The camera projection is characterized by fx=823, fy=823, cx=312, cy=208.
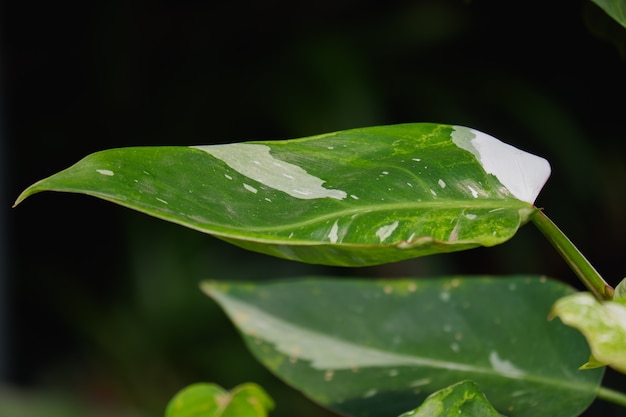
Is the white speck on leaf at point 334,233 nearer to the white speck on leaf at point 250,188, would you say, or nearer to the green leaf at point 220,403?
the white speck on leaf at point 250,188

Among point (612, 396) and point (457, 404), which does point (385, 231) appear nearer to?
point (457, 404)

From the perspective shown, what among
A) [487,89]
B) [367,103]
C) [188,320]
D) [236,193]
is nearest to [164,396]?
[188,320]

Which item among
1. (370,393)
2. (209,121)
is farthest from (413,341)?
(209,121)

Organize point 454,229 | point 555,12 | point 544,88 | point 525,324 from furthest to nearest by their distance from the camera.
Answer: point 544,88
point 555,12
point 525,324
point 454,229

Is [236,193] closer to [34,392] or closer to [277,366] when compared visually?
[277,366]

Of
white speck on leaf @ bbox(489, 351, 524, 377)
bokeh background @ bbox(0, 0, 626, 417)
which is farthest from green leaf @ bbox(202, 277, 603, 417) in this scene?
bokeh background @ bbox(0, 0, 626, 417)

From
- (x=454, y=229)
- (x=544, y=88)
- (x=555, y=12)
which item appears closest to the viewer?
(x=454, y=229)
